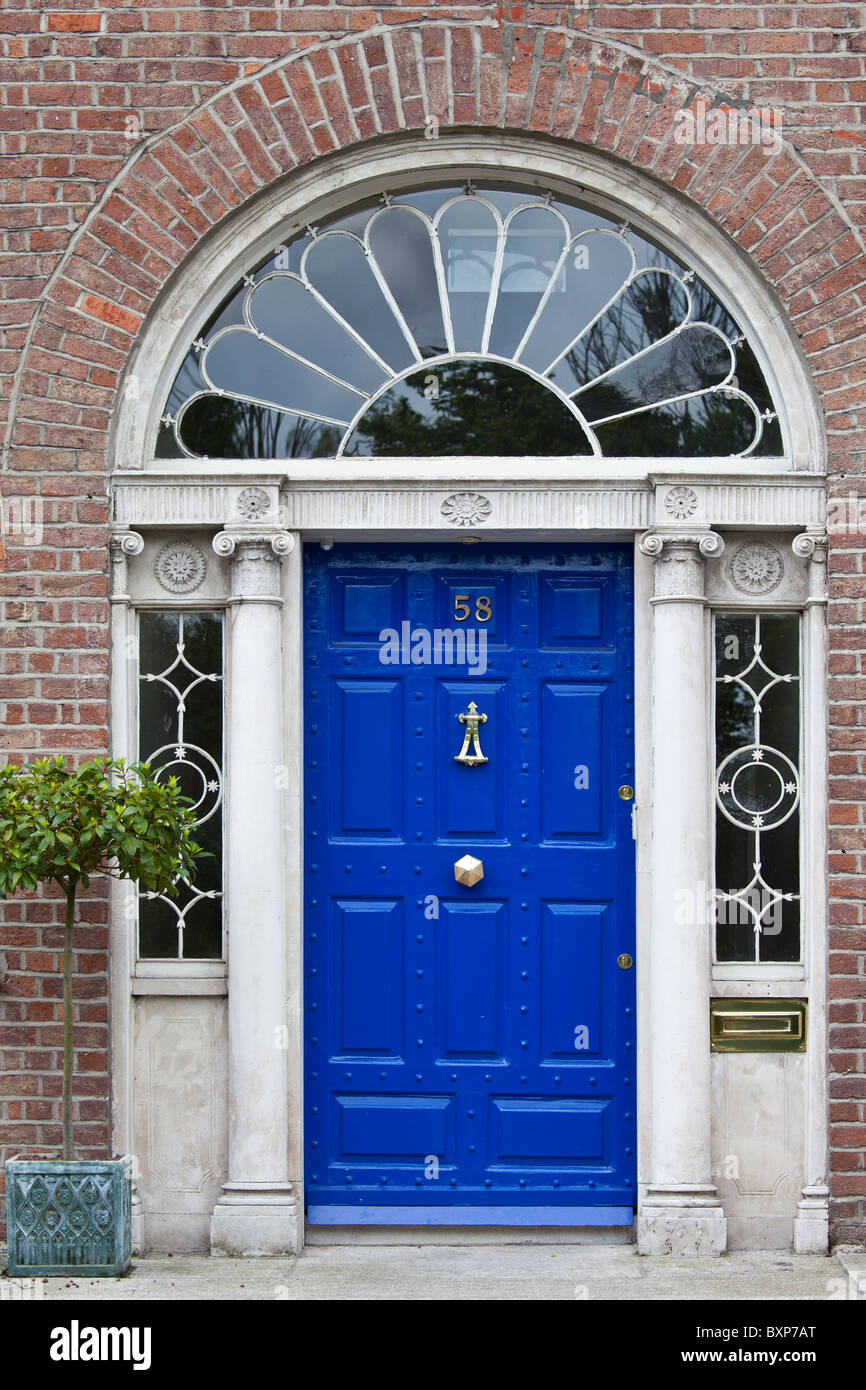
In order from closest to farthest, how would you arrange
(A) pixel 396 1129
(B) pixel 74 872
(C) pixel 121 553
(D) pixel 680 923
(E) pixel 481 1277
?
(B) pixel 74 872 → (E) pixel 481 1277 → (D) pixel 680 923 → (C) pixel 121 553 → (A) pixel 396 1129

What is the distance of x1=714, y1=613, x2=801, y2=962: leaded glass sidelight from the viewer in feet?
18.3

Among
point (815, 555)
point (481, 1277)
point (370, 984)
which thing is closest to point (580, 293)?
point (815, 555)

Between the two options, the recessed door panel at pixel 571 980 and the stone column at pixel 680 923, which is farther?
the recessed door panel at pixel 571 980

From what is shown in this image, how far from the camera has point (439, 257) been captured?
5688 millimetres

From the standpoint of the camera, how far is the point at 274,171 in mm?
5488

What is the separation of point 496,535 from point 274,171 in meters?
1.61

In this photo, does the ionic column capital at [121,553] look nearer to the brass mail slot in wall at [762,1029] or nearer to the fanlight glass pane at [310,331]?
the fanlight glass pane at [310,331]

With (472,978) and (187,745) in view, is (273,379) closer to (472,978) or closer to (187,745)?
(187,745)

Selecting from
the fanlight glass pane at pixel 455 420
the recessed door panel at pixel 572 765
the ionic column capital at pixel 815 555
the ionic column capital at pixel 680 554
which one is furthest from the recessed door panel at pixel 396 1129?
the fanlight glass pane at pixel 455 420

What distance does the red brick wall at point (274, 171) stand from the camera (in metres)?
5.46

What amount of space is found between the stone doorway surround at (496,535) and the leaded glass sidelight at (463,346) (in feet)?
0.33

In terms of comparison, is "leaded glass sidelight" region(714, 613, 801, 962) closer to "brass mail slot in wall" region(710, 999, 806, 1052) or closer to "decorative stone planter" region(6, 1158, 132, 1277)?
"brass mail slot in wall" region(710, 999, 806, 1052)

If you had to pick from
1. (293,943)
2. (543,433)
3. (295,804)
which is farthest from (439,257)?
(293,943)

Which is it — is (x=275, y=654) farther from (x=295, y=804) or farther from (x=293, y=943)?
(x=293, y=943)
